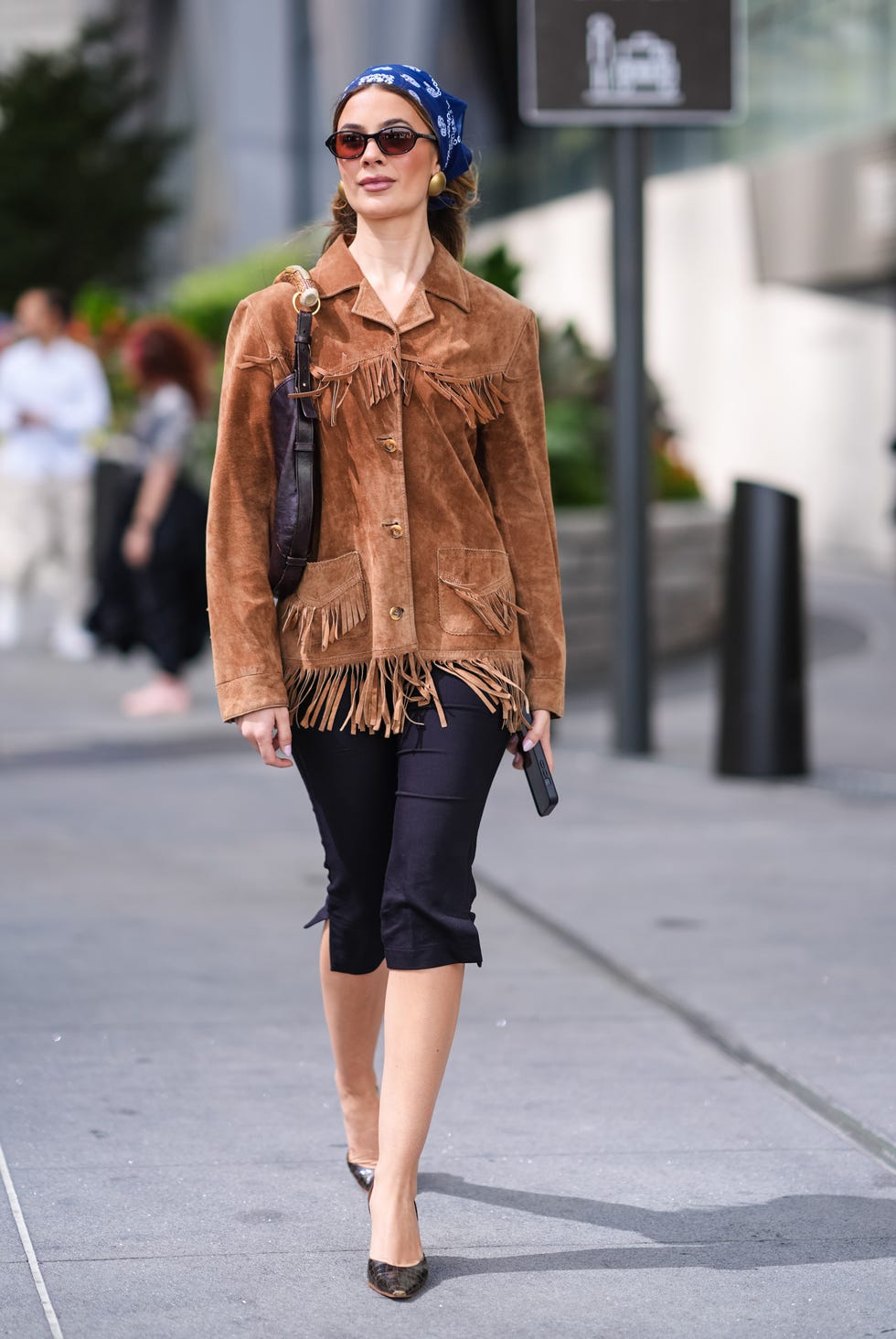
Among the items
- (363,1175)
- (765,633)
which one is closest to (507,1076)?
(363,1175)

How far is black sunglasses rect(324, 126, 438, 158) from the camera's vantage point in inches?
132

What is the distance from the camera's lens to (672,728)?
9664 mm

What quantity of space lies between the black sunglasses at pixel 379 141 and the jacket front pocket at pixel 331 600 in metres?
0.65

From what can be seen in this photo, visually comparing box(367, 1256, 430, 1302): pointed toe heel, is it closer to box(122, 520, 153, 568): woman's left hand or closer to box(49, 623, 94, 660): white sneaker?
box(122, 520, 153, 568): woman's left hand

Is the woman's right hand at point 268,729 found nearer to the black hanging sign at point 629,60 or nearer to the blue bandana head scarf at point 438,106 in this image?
the blue bandana head scarf at point 438,106

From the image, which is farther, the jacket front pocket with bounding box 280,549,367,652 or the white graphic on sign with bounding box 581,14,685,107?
the white graphic on sign with bounding box 581,14,685,107

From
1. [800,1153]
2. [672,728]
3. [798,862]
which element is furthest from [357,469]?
[672,728]

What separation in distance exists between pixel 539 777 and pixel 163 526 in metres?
6.71

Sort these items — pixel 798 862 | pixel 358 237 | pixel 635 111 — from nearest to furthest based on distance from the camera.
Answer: pixel 358 237
pixel 798 862
pixel 635 111

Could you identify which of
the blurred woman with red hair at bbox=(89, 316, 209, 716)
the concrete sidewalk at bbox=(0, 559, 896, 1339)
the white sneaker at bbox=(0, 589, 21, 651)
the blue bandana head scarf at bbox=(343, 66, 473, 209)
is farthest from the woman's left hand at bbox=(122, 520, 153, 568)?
the blue bandana head scarf at bbox=(343, 66, 473, 209)

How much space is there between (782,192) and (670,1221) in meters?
18.6

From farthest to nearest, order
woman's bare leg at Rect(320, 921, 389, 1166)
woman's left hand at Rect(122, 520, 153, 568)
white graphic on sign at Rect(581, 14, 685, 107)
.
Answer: woman's left hand at Rect(122, 520, 153, 568) < white graphic on sign at Rect(581, 14, 685, 107) < woman's bare leg at Rect(320, 921, 389, 1166)

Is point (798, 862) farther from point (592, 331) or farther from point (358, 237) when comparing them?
point (592, 331)

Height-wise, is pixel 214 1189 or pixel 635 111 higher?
pixel 635 111
